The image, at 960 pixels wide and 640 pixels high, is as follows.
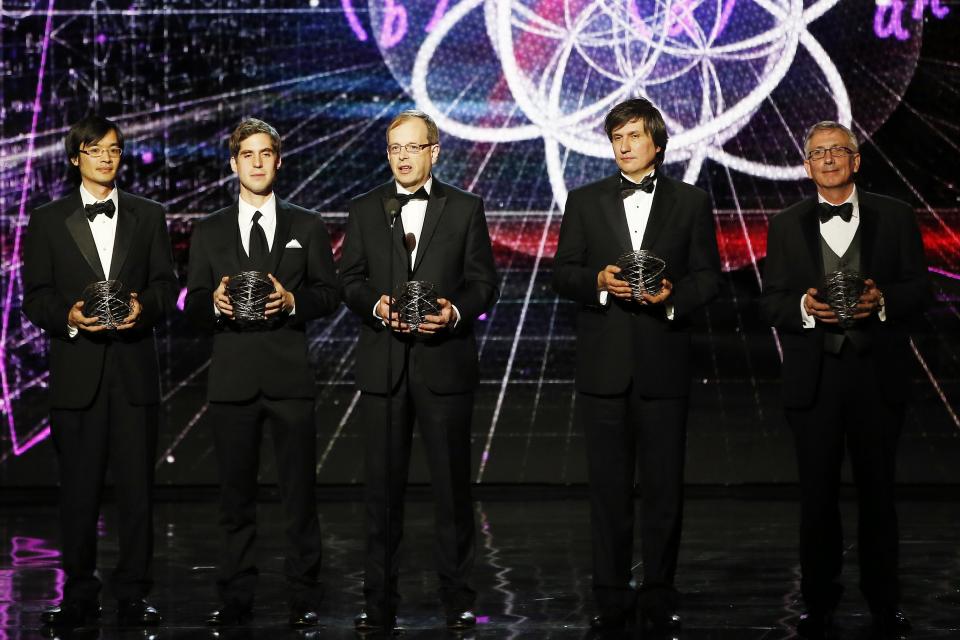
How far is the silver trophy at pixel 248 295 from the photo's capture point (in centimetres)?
455

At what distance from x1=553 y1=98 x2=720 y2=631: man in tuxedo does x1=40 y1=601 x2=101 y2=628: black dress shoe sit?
5.77 ft

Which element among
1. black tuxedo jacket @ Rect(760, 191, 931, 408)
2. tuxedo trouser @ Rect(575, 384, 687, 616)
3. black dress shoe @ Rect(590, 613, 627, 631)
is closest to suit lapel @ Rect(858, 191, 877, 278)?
black tuxedo jacket @ Rect(760, 191, 931, 408)

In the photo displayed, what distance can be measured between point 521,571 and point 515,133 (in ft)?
8.95

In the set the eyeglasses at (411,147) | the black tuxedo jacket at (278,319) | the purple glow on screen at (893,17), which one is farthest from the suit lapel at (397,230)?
the purple glow on screen at (893,17)

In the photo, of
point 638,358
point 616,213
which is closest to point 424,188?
point 616,213

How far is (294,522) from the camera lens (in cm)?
470

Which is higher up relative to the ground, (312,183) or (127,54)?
(127,54)

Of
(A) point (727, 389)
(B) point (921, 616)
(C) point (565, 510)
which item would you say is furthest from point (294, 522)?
(A) point (727, 389)

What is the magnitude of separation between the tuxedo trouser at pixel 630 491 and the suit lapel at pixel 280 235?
46.9 inches

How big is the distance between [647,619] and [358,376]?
50.1 inches

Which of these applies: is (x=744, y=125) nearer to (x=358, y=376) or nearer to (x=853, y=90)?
(x=853, y=90)

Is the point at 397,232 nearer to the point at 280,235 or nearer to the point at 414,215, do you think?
the point at 414,215

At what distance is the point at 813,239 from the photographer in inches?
186

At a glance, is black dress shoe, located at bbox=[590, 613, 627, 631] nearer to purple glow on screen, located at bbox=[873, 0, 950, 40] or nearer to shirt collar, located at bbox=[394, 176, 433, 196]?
shirt collar, located at bbox=[394, 176, 433, 196]
